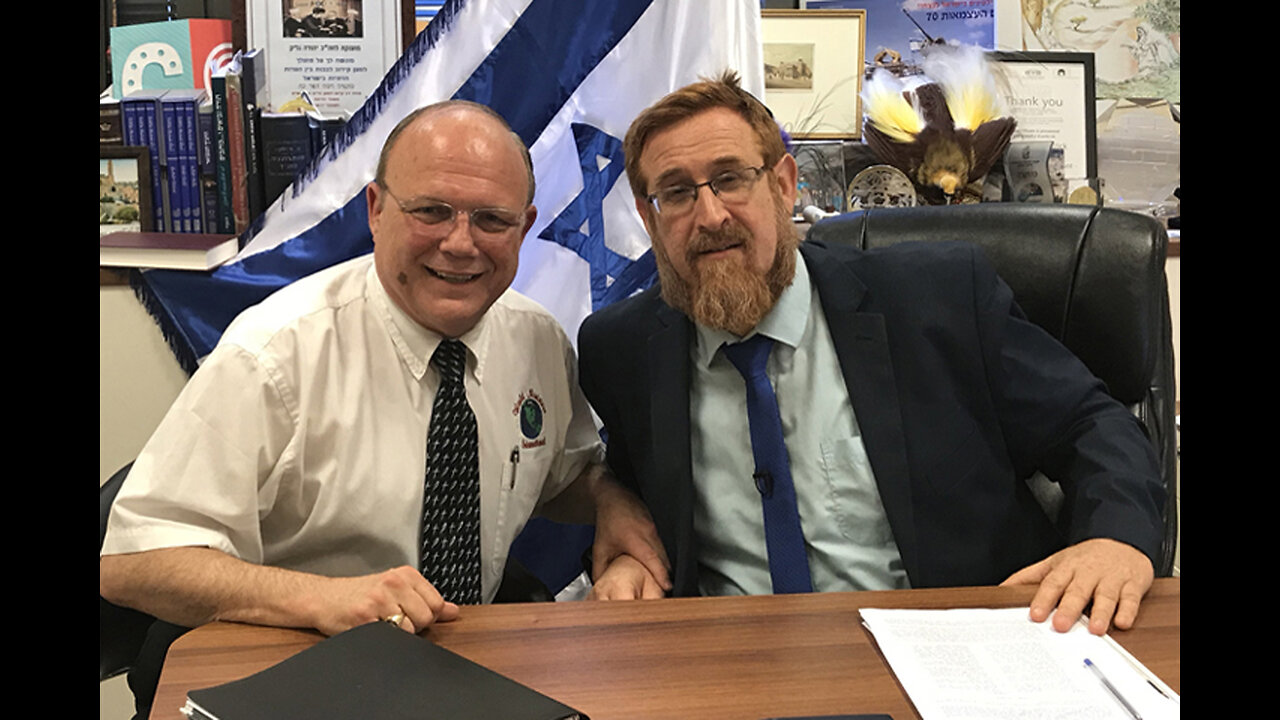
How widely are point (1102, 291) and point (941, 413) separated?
37cm

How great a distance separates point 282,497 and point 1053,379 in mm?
1158

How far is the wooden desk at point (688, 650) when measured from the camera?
37.7 inches

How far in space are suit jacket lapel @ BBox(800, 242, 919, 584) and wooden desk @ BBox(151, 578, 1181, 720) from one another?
28 cm

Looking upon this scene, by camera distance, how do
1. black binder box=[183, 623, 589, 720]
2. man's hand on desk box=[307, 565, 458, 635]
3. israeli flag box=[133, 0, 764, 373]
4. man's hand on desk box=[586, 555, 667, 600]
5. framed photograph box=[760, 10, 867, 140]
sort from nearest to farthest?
black binder box=[183, 623, 589, 720] < man's hand on desk box=[307, 565, 458, 635] < man's hand on desk box=[586, 555, 667, 600] < israeli flag box=[133, 0, 764, 373] < framed photograph box=[760, 10, 867, 140]

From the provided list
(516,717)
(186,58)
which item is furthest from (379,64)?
(516,717)

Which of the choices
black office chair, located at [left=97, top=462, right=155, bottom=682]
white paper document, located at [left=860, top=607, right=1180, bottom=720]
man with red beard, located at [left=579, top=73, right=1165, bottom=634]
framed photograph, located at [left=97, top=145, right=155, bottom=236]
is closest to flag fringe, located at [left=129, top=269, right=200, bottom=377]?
framed photograph, located at [left=97, top=145, right=155, bottom=236]

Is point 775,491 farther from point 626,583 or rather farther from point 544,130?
point 544,130

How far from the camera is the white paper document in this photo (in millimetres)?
931

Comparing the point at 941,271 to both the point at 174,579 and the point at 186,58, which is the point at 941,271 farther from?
the point at 186,58

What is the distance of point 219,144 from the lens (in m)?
2.27

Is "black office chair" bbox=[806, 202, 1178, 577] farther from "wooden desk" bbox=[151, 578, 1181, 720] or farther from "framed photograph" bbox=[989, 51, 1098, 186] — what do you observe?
"framed photograph" bbox=[989, 51, 1098, 186]

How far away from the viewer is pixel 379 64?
240 cm

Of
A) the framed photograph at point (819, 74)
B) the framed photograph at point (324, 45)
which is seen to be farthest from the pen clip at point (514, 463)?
the framed photograph at point (819, 74)
